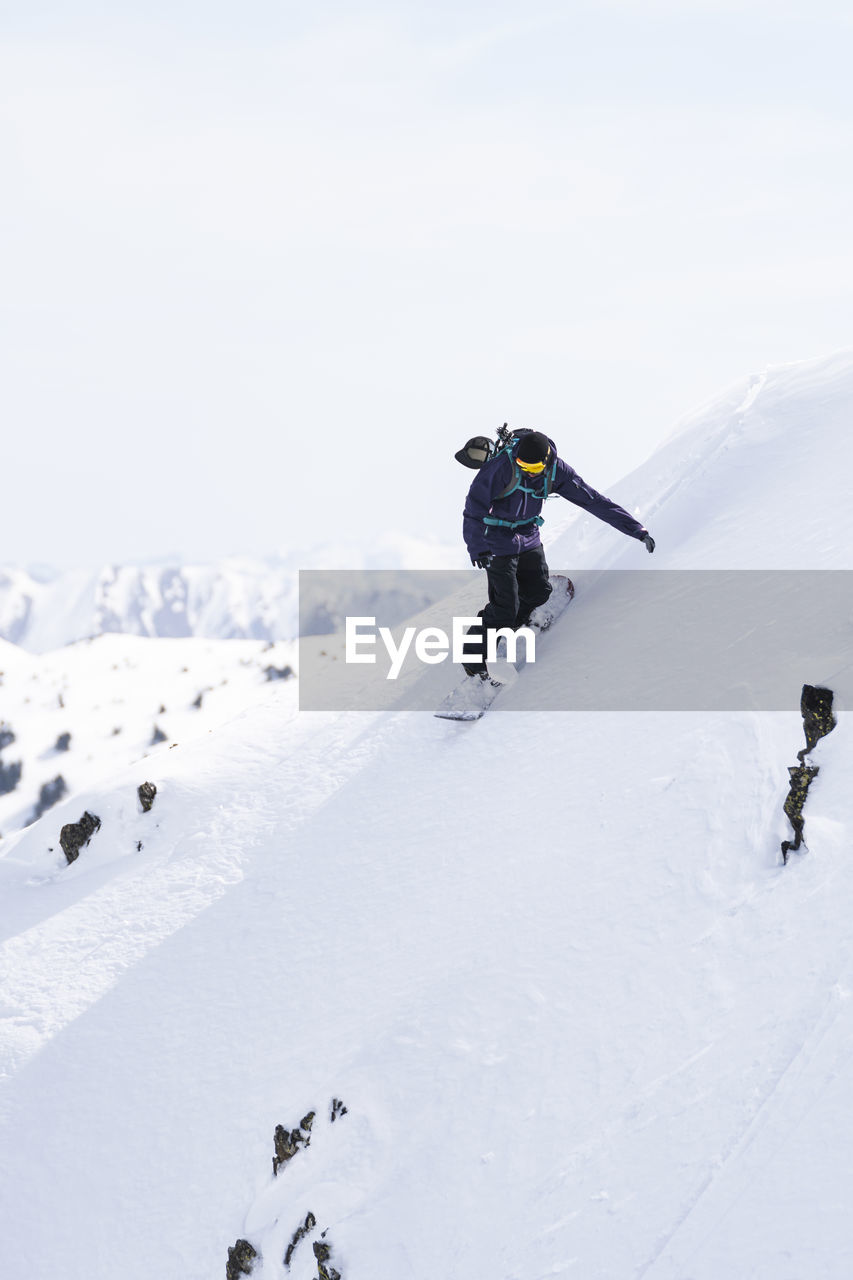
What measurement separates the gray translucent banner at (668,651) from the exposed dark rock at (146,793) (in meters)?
2.26

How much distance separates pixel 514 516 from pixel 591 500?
2.87 ft

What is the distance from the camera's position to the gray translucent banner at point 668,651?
773cm

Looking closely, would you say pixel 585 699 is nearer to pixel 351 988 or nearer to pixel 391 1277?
pixel 351 988

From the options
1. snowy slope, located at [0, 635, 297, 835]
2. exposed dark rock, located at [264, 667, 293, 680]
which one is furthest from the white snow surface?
exposed dark rock, located at [264, 667, 293, 680]

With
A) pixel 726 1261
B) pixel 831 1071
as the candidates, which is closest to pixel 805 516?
pixel 831 1071

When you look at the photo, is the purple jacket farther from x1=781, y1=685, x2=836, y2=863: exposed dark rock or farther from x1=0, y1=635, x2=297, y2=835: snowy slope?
x1=0, y1=635, x2=297, y2=835: snowy slope

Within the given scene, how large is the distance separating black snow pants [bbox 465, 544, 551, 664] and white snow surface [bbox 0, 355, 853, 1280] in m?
0.59

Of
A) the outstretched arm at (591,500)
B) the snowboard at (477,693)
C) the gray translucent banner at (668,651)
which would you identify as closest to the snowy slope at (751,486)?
the gray translucent banner at (668,651)

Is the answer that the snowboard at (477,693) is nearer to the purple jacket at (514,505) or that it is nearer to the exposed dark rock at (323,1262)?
the purple jacket at (514,505)

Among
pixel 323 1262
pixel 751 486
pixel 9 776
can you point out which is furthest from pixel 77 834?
pixel 9 776

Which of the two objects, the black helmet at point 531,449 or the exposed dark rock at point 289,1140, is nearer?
the exposed dark rock at point 289,1140

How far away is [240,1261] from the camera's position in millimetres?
6098

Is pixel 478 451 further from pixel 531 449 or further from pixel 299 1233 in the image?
pixel 299 1233

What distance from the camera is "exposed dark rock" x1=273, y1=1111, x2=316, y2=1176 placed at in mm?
6363
